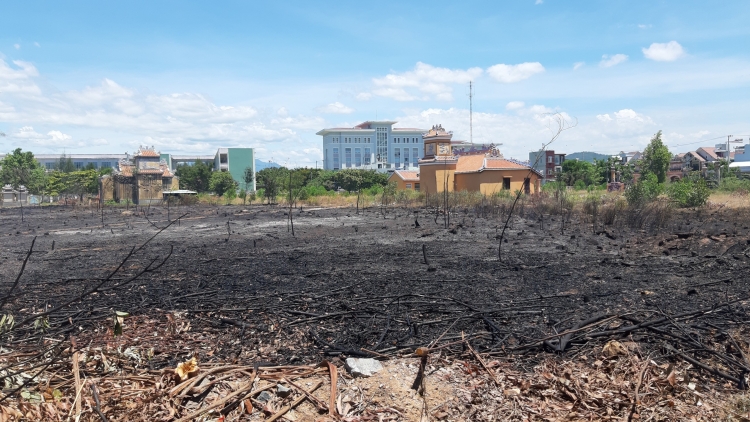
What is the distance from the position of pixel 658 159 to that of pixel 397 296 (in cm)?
3987

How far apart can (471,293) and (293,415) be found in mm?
3424

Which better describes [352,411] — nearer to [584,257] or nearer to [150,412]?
[150,412]

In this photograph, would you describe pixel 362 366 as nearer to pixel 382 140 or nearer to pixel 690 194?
pixel 690 194

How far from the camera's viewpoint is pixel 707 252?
930 centimetres

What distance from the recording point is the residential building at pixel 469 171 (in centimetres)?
3369

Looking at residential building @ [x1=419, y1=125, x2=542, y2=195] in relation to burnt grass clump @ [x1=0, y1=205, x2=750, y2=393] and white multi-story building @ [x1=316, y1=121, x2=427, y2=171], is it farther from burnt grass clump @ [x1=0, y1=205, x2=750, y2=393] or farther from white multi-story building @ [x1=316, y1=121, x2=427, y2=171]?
white multi-story building @ [x1=316, y1=121, x2=427, y2=171]

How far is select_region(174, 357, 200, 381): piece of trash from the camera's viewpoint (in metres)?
3.32

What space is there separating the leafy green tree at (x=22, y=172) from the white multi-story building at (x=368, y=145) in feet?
155

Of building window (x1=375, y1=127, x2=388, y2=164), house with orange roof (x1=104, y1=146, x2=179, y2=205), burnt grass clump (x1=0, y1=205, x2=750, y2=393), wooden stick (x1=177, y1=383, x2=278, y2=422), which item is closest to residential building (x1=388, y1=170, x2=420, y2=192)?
house with orange roof (x1=104, y1=146, x2=179, y2=205)

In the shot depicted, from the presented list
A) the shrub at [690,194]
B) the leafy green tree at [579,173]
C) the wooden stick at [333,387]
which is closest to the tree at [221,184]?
the leafy green tree at [579,173]

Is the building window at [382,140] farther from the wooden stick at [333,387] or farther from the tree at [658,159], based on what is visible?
the wooden stick at [333,387]

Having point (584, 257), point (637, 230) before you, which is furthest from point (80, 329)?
point (637, 230)

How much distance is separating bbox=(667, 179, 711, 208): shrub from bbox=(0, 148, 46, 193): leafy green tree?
4932cm

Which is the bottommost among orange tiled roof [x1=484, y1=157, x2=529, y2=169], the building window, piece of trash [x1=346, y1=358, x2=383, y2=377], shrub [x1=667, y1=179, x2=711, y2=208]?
piece of trash [x1=346, y1=358, x2=383, y2=377]
